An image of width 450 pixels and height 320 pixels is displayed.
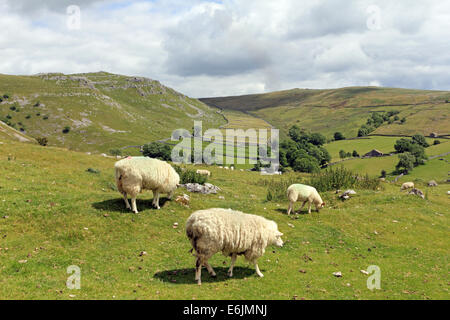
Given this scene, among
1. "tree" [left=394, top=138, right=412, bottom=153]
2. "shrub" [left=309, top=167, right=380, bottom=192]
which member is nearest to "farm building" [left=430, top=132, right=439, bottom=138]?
"tree" [left=394, top=138, right=412, bottom=153]

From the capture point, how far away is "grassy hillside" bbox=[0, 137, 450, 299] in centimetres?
1201

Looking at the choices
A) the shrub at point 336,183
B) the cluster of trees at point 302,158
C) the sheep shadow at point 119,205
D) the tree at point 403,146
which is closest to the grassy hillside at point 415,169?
the tree at point 403,146

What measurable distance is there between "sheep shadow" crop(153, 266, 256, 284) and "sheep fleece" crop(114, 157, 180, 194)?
674 centimetres

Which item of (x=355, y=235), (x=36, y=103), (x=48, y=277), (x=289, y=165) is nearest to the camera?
(x=48, y=277)

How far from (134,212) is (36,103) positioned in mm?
188581

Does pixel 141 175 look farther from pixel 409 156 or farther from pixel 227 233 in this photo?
pixel 409 156

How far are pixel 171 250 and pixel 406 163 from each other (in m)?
121

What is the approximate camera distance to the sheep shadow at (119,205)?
19047 mm

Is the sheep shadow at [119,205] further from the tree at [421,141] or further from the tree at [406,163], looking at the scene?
the tree at [421,141]

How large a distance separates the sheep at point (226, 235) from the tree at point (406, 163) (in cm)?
11913
